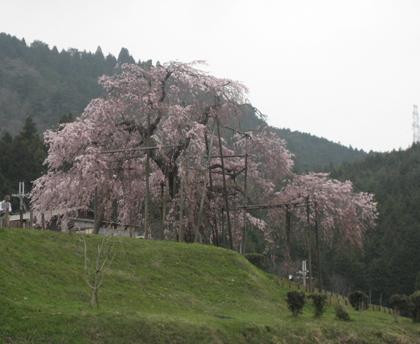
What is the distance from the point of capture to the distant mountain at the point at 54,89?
Answer: 81.8m

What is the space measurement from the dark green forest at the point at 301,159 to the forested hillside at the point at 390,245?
0.33 ft

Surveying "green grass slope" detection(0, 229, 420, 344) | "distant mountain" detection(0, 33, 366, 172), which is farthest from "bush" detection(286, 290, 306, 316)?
"distant mountain" detection(0, 33, 366, 172)

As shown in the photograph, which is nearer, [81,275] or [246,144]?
[81,275]

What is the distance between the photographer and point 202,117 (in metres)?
25.7

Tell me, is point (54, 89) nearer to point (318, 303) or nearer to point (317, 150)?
point (317, 150)

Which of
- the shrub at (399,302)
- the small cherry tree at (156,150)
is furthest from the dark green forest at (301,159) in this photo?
the shrub at (399,302)

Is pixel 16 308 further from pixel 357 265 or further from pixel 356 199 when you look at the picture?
pixel 357 265

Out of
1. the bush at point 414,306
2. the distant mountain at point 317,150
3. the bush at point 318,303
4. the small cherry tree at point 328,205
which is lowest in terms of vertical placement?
the bush at point 414,306

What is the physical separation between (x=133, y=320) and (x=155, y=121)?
13941 millimetres

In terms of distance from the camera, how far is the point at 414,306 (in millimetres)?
20328

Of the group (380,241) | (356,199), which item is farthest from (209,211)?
(380,241)

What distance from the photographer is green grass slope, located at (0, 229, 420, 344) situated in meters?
11.3

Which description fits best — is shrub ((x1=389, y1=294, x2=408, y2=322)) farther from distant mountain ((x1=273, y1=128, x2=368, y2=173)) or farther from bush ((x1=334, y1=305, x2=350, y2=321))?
distant mountain ((x1=273, y1=128, x2=368, y2=173))

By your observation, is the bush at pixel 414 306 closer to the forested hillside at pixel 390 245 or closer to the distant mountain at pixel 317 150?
the forested hillside at pixel 390 245
